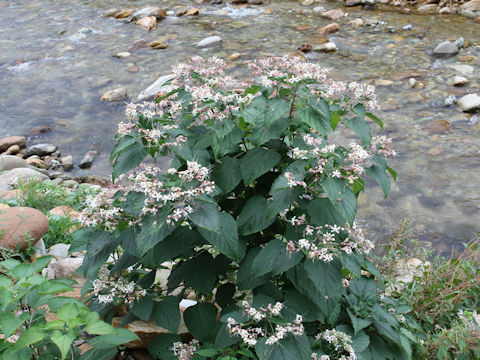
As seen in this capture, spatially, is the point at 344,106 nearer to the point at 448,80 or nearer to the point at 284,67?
the point at 284,67

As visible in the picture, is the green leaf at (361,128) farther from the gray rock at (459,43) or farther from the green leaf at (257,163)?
the gray rock at (459,43)

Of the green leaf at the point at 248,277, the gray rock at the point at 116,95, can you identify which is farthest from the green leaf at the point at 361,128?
the gray rock at the point at 116,95

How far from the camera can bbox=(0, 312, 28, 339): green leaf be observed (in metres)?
1.53

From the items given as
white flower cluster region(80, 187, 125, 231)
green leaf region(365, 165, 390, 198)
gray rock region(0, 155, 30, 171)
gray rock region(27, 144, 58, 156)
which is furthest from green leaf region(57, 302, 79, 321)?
gray rock region(27, 144, 58, 156)

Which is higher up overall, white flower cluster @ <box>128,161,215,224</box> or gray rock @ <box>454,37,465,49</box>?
white flower cluster @ <box>128,161,215,224</box>

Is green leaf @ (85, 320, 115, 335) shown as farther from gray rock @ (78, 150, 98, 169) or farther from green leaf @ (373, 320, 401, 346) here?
gray rock @ (78, 150, 98, 169)

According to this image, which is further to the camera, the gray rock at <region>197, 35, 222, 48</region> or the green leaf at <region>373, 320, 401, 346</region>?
the gray rock at <region>197, 35, 222, 48</region>

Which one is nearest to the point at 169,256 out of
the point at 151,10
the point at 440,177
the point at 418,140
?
the point at 440,177

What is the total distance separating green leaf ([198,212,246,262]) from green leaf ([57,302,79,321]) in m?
0.51

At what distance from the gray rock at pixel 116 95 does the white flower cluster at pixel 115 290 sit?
5.13m

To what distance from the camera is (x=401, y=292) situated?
8.67 ft

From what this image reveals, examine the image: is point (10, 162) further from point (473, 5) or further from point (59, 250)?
point (473, 5)

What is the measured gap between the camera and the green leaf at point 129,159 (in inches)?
74.2

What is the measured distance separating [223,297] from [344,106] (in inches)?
41.5
